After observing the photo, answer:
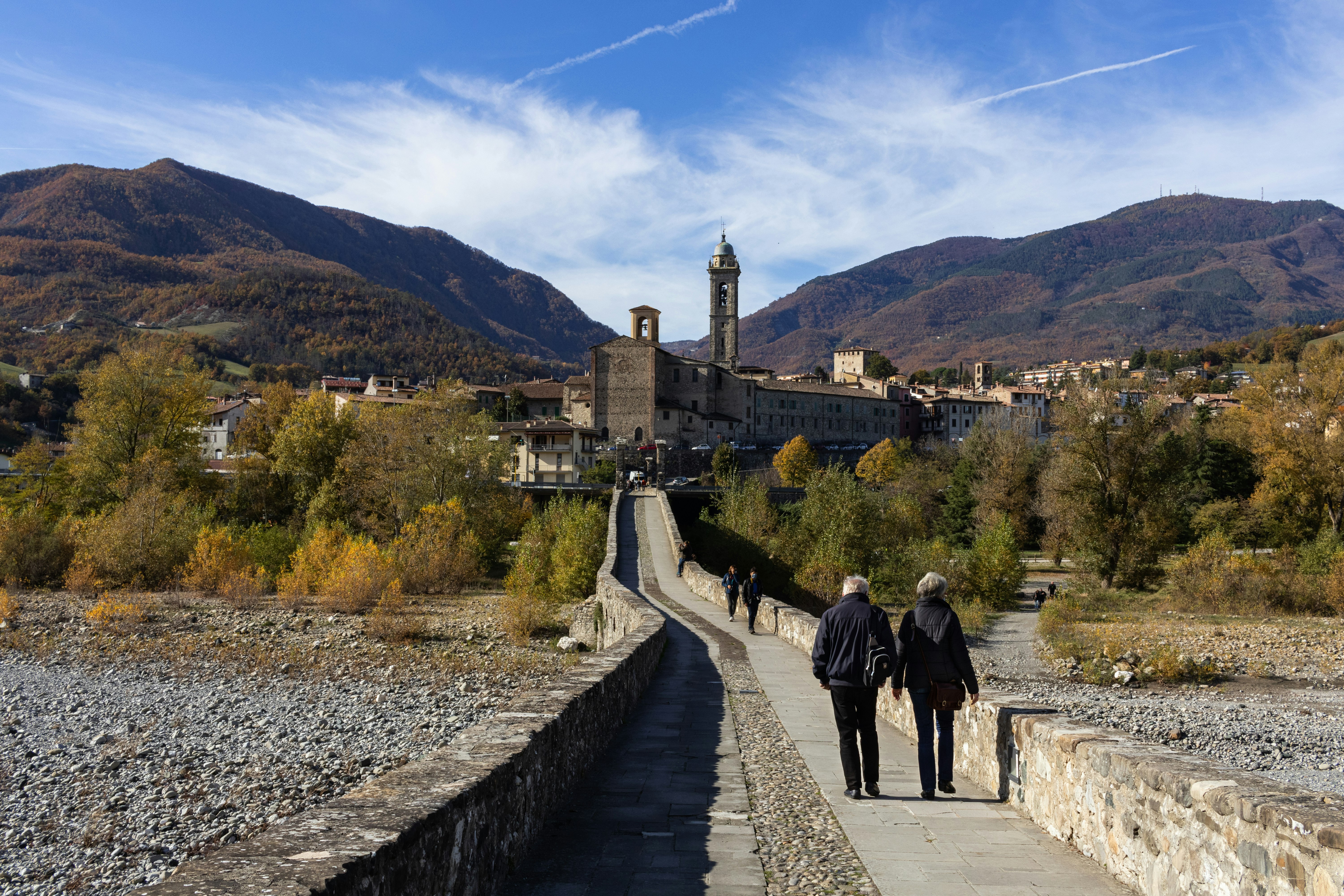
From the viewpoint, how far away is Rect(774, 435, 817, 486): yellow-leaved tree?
78.1 metres

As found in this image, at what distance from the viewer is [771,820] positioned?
6.11m

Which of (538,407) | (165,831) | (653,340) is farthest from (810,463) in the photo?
(165,831)

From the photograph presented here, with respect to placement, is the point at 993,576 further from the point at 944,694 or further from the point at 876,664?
the point at 876,664

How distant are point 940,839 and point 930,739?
37.5 inches

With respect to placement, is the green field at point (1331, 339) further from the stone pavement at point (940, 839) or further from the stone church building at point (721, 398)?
the stone pavement at point (940, 839)

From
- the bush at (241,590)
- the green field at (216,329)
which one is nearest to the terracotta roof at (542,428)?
the bush at (241,590)

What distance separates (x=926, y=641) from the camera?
6.54 m

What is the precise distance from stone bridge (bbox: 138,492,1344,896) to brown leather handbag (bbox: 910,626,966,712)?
44 centimetres

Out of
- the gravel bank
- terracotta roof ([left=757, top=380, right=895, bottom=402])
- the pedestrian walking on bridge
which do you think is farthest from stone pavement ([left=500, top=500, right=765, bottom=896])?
terracotta roof ([left=757, top=380, right=895, bottom=402])

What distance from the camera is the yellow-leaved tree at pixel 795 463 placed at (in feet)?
256

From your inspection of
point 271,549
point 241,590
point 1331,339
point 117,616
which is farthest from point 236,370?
point 1331,339

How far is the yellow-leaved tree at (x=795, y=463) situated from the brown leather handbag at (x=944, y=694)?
68.4 m

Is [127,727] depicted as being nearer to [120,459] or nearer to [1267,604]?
[120,459]

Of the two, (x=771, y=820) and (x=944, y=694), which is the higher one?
(x=944, y=694)
